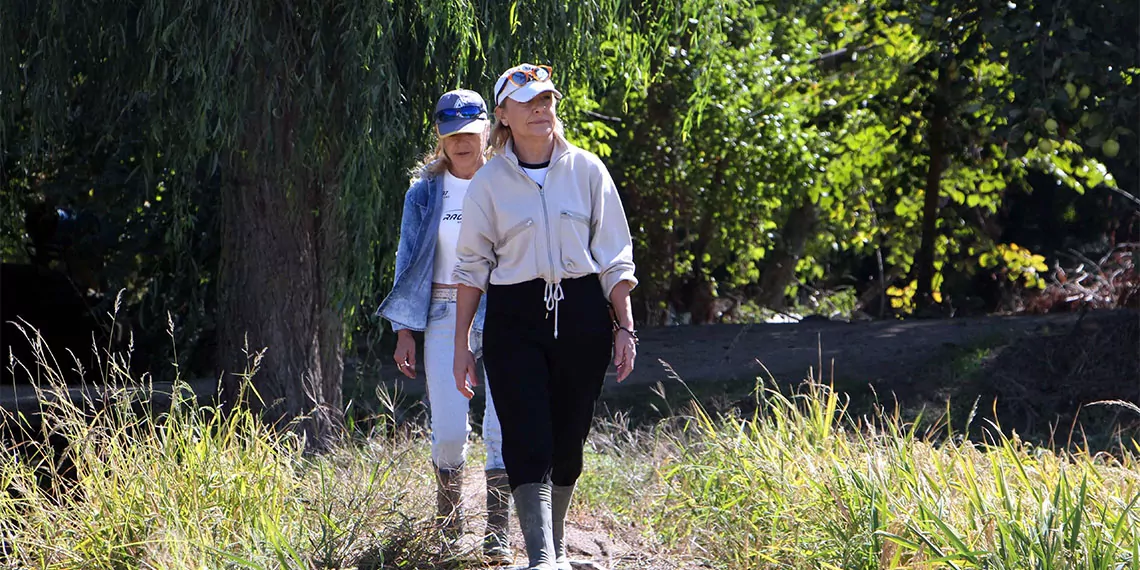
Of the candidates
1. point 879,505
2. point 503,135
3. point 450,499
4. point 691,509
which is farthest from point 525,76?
point 691,509

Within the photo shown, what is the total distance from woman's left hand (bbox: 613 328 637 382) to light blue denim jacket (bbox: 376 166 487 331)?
23.9 inches

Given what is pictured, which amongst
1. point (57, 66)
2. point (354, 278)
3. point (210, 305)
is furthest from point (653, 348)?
point (57, 66)

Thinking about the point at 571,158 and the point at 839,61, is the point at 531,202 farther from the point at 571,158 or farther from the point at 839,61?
the point at 839,61

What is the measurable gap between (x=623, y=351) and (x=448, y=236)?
34.4 inches

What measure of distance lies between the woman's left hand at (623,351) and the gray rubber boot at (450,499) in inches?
32.6

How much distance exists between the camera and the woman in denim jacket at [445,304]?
472 centimetres

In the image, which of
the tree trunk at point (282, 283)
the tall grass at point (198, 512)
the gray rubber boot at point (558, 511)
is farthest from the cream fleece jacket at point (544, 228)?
the tree trunk at point (282, 283)

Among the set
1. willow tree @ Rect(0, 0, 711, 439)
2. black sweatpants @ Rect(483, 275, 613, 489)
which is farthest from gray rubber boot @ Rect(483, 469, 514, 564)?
willow tree @ Rect(0, 0, 711, 439)

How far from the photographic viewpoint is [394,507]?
4.84m

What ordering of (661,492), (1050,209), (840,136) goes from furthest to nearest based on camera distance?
(1050,209)
(840,136)
(661,492)

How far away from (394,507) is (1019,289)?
42.7 feet

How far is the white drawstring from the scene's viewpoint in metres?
4.21

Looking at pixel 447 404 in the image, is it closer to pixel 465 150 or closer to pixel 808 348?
pixel 465 150

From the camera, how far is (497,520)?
4863mm
